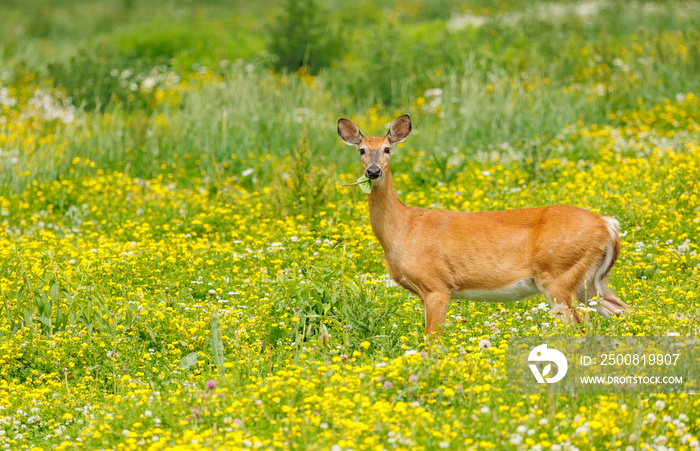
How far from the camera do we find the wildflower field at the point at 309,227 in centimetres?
512

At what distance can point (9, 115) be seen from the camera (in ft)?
45.8

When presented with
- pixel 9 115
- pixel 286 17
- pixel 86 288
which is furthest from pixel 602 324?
pixel 286 17

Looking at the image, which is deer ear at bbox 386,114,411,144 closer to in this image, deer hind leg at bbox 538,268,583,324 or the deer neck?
the deer neck

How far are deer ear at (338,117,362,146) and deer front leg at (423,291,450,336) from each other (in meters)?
1.45

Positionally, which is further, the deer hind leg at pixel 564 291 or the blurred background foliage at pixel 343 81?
the blurred background foliage at pixel 343 81

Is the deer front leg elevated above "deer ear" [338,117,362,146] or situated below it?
below

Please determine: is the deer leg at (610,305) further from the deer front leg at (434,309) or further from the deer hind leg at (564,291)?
the deer front leg at (434,309)

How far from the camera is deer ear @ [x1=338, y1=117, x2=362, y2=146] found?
7.25 metres

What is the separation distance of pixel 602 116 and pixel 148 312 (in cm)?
831

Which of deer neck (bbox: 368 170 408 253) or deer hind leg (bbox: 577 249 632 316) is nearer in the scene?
deer hind leg (bbox: 577 249 632 316)

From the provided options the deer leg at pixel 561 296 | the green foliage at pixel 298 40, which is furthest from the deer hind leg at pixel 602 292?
the green foliage at pixel 298 40

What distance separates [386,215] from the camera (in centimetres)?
695

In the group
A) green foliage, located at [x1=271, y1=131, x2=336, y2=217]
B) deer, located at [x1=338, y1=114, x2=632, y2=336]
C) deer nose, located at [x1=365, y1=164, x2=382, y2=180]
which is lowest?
green foliage, located at [x1=271, y1=131, x2=336, y2=217]

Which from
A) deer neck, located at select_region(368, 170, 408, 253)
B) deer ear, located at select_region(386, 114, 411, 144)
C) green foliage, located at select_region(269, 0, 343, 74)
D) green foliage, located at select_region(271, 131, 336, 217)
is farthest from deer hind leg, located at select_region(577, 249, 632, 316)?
green foliage, located at select_region(269, 0, 343, 74)
